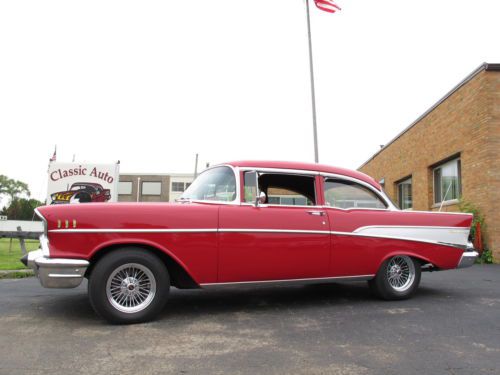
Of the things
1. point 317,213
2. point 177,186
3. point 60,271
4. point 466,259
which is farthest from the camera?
point 177,186

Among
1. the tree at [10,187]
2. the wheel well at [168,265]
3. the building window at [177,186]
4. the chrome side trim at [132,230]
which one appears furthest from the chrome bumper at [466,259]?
the tree at [10,187]

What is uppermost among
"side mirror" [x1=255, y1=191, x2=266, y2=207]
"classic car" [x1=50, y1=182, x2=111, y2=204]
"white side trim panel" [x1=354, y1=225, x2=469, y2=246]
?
"classic car" [x1=50, y1=182, x2=111, y2=204]

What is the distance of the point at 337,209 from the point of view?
5422 millimetres

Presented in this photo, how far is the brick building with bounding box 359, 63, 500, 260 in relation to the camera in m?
10.3

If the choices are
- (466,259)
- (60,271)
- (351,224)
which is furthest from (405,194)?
(60,271)

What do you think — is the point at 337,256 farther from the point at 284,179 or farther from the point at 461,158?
the point at 461,158

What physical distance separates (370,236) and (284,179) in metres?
1.31

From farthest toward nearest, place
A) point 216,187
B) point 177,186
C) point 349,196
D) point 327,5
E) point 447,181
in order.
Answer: point 177,186, point 327,5, point 447,181, point 349,196, point 216,187

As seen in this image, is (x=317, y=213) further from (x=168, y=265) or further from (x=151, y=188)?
(x=151, y=188)

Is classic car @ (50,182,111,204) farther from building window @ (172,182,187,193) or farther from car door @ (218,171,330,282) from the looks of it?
building window @ (172,182,187,193)

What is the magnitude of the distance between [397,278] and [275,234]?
1.99m

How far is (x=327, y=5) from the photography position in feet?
→ 49.8

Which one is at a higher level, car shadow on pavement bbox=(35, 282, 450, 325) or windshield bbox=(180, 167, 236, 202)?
windshield bbox=(180, 167, 236, 202)

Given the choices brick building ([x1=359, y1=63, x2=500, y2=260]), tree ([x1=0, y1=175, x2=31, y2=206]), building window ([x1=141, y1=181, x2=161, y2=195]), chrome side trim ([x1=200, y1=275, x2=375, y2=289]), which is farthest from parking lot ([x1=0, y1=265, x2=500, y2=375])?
tree ([x1=0, y1=175, x2=31, y2=206])
